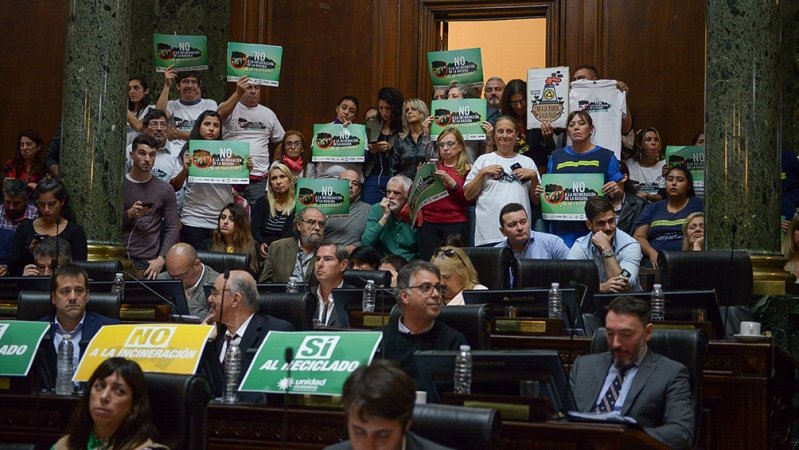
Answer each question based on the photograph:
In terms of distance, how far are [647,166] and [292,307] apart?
487 cm

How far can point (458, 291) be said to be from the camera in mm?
7051

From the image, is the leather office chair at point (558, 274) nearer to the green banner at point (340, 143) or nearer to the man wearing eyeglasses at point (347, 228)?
the man wearing eyeglasses at point (347, 228)

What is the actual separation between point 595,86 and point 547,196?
63.2 inches

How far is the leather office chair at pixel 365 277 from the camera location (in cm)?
722

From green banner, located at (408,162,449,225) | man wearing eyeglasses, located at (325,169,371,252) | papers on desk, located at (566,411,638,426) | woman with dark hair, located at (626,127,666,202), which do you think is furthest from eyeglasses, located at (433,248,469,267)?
woman with dark hair, located at (626,127,666,202)

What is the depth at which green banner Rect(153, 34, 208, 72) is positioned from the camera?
10430 mm

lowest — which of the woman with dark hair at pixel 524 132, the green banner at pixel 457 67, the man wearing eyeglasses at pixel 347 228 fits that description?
the man wearing eyeglasses at pixel 347 228

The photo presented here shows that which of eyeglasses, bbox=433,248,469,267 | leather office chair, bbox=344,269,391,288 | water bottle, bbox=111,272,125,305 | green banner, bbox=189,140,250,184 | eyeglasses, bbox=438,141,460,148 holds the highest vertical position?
eyeglasses, bbox=438,141,460,148

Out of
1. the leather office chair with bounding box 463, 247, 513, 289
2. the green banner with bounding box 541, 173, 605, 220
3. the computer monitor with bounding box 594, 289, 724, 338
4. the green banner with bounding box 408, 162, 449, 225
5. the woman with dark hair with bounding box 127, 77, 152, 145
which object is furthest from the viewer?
the woman with dark hair with bounding box 127, 77, 152, 145

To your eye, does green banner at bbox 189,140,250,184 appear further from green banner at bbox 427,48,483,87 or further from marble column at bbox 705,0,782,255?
marble column at bbox 705,0,782,255

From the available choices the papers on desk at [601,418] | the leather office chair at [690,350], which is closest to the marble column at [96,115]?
the leather office chair at [690,350]

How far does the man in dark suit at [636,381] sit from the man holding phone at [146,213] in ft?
15.6

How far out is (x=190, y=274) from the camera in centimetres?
788

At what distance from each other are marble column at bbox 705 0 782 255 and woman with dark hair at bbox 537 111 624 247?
1.00m
